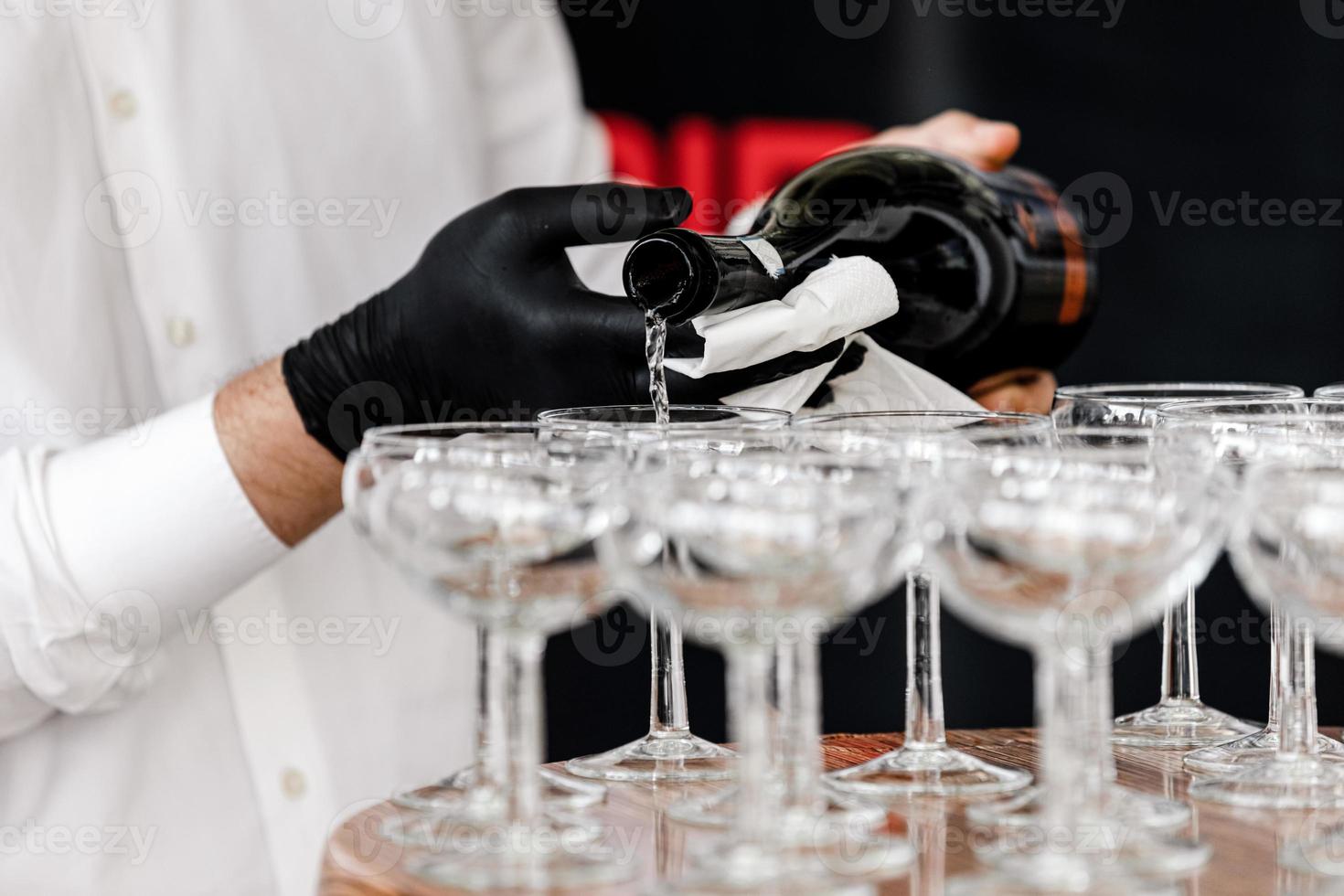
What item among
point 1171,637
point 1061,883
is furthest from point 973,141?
point 1061,883

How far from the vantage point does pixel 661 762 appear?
2.80 ft

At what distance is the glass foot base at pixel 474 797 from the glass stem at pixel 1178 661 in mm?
425

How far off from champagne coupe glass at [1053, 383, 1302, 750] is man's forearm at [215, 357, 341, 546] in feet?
1.86

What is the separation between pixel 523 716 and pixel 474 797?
74 mm

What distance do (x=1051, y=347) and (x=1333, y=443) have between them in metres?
0.38

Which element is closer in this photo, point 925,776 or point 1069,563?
point 1069,563

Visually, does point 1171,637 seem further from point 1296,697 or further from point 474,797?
point 474,797

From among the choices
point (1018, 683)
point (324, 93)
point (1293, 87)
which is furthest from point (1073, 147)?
point (324, 93)

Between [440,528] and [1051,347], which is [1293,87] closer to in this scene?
[1051,347]

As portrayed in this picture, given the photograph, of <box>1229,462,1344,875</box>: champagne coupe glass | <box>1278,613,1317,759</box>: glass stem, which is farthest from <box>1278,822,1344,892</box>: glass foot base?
<box>1278,613,1317,759</box>: glass stem

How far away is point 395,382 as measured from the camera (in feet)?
3.67

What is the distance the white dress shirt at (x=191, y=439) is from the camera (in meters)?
1.15

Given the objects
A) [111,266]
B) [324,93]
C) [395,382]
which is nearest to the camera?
[395,382]

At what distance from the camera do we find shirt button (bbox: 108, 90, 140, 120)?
130 centimetres
